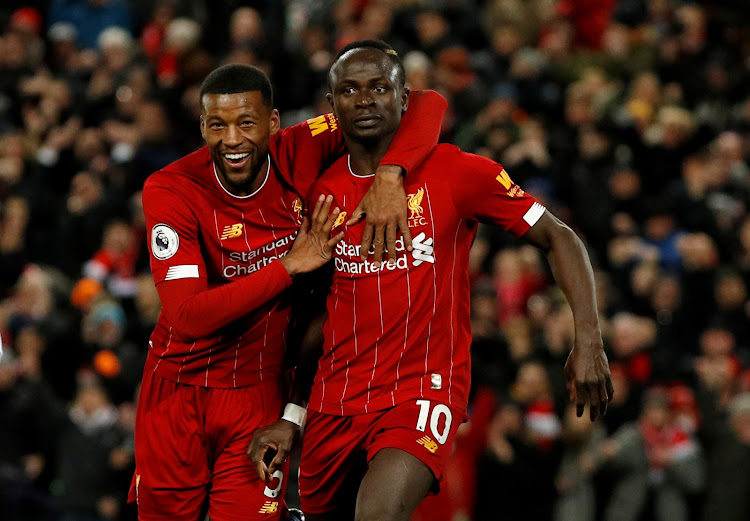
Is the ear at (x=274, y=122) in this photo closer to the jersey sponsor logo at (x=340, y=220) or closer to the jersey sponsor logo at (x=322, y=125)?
the jersey sponsor logo at (x=322, y=125)

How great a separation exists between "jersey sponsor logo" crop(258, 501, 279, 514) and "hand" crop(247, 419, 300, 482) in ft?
0.50

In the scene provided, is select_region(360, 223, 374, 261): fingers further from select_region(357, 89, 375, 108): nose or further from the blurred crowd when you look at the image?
the blurred crowd

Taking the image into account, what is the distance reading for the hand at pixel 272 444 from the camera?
5.17 meters

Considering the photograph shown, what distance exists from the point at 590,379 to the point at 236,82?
187 cm

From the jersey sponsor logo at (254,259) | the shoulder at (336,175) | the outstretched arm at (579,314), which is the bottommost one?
the outstretched arm at (579,314)

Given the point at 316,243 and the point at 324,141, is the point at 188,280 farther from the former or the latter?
the point at 324,141

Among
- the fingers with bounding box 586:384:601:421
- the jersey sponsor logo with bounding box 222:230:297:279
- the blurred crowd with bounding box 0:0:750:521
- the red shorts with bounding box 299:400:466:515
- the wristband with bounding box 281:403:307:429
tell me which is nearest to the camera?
the fingers with bounding box 586:384:601:421

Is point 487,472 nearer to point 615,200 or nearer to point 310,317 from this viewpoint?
point 615,200

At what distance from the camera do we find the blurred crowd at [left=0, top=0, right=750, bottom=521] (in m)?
9.20

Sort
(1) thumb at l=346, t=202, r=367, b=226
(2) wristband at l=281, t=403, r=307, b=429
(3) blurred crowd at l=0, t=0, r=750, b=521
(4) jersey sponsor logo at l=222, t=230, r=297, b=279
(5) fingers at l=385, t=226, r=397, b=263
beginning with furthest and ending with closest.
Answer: (3) blurred crowd at l=0, t=0, r=750, b=521 < (2) wristband at l=281, t=403, r=307, b=429 < (4) jersey sponsor logo at l=222, t=230, r=297, b=279 < (1) thumb at l=346, t=202, r=367, b=226 < (5) fingers at l=385, t=226, r=397, b=263

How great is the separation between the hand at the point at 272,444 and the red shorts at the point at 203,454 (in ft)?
0.19

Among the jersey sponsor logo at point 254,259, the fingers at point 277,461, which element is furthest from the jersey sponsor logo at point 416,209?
the fingers at point 277,461

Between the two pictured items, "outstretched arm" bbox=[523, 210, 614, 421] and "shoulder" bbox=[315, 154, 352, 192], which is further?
"shoulder" bbox=[315, 154, 352, 192]

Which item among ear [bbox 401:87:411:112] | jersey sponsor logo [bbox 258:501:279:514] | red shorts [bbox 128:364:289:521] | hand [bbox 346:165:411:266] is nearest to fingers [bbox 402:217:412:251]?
hand [bbox 346:165:411:266]
